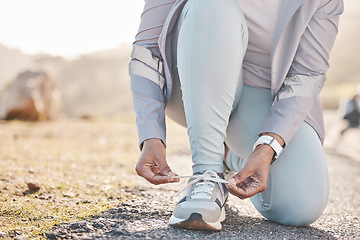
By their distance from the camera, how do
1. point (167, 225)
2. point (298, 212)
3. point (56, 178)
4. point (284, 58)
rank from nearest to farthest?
1. point (167, 225)
2. point (298, 212)
3. point (284, 58)
4. point (56, 178)

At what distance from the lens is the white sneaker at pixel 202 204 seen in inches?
47.8

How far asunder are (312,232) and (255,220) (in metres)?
0.22

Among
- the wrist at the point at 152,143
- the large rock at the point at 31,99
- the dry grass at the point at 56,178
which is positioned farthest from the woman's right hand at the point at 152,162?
the large rock at the point at 31,99

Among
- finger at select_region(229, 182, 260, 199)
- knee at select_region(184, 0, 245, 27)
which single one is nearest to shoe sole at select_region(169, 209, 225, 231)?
finger at select_region(229, 182, 260, 199)

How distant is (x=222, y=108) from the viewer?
1.38 m

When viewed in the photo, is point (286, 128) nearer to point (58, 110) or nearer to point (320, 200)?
point (320, 200)

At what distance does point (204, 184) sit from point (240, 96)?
541 millimetres

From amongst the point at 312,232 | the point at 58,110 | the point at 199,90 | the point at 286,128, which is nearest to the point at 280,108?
the point at 286,128

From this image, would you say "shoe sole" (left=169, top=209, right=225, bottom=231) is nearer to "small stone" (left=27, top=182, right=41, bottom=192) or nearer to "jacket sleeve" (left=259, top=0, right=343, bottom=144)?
"jacket sleeve" (left=259, top=0, right=343, bottom=144)

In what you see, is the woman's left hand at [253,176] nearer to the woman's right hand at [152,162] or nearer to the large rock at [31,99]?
the woman's right hand at [152,162]

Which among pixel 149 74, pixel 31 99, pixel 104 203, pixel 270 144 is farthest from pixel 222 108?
pixel 31 99

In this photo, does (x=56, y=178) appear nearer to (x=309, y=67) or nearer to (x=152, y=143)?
(x=152, y=143)

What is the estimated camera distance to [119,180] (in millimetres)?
2205

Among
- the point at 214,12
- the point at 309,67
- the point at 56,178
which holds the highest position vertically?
the point at 214,12
